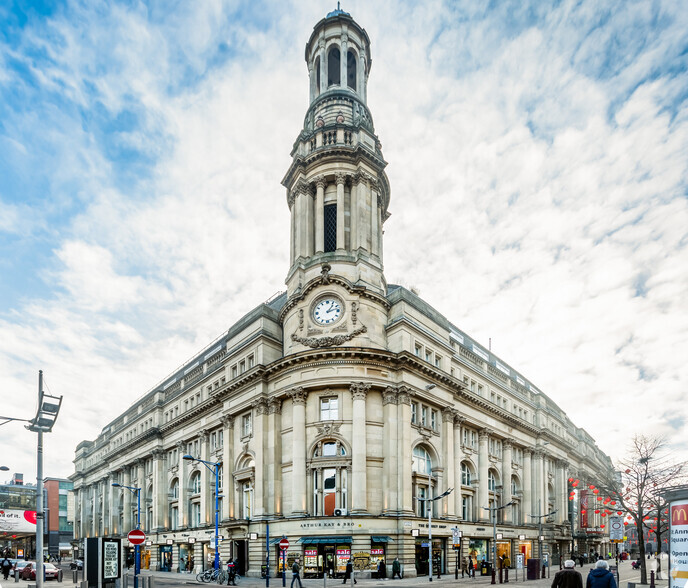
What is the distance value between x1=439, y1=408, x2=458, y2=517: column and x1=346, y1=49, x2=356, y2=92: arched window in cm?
3910

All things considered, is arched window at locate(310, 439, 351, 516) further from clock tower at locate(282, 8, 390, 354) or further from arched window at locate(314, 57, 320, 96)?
arched window at locate(314, 57, 320, 96)

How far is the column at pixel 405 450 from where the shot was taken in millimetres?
48781

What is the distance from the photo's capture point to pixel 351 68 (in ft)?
233

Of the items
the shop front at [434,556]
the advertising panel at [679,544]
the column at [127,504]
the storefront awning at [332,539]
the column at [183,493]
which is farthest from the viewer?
the column at [127,504]

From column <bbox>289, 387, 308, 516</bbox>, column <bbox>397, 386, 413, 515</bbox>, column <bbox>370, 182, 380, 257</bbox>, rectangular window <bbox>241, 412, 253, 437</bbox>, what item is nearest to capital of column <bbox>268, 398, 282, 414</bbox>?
column <bbox>289, 387, 308, 516</bbox>

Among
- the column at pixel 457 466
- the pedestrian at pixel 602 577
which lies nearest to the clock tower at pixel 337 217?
the column at pixel 457 466

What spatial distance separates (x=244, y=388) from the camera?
190ft

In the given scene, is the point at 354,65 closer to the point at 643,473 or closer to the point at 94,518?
the point at 643,473

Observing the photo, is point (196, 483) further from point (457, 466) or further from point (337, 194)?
point (337, 194)

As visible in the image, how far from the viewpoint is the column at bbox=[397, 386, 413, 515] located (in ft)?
160

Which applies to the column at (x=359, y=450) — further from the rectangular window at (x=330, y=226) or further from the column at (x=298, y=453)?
the rectangular window at (x=330, y=226)

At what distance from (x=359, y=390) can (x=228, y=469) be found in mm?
18170

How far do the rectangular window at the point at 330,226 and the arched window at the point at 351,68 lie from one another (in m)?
18.8

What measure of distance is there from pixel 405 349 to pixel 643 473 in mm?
20269
